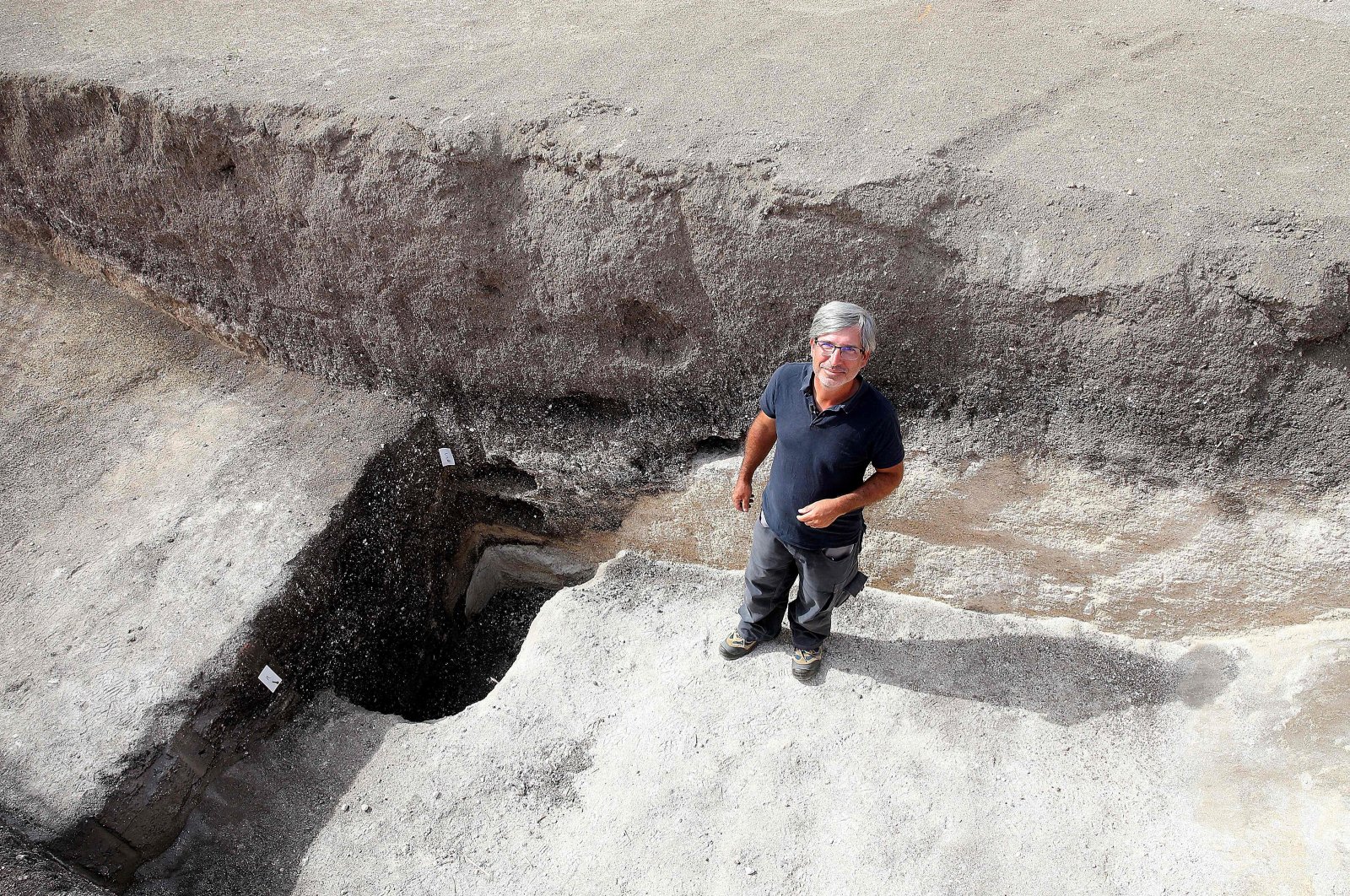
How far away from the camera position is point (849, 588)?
2861 mm

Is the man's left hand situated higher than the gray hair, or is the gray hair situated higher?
the gray hair

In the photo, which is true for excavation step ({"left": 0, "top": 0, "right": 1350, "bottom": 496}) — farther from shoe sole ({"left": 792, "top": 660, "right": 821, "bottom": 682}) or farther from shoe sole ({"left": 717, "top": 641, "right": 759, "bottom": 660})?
shoe sole ({"left": 792, "top": 660, "right": 821, "bottom": 682})

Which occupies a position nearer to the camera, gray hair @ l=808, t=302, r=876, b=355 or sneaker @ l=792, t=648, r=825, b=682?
gray hair @ l=808, t=302, r=876, b=355

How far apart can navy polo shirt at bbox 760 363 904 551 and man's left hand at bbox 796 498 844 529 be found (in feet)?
0.17

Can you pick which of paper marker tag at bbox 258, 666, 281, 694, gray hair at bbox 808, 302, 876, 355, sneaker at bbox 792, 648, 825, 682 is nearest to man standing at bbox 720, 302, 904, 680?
gray hair at bbox 808, 302, 876, 355

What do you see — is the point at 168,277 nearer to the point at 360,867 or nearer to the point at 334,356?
the point at 334,356

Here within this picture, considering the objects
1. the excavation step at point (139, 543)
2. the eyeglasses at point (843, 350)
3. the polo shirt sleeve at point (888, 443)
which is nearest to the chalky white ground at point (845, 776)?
the excavation step at point (139, 543)

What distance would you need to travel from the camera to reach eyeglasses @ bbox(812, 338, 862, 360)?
2195 mm

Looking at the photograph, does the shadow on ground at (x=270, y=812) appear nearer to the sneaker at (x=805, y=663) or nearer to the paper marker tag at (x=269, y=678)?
the paper marker tag at (x=269, y=678)

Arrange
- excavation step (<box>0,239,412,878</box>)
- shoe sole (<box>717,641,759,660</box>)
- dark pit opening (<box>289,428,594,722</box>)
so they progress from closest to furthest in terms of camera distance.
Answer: excavation step (<box>0,239,412,878</box>), shoe sole (<box>717,641,759,660</box>), dark pit opening (<box>289,428,594,722</box>)

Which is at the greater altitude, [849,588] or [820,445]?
[820,445]

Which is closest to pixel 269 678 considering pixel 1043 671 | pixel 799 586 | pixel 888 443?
pixel 799 586

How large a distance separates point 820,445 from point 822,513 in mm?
189

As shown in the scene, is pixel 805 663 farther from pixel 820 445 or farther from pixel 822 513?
pixel 820 445
